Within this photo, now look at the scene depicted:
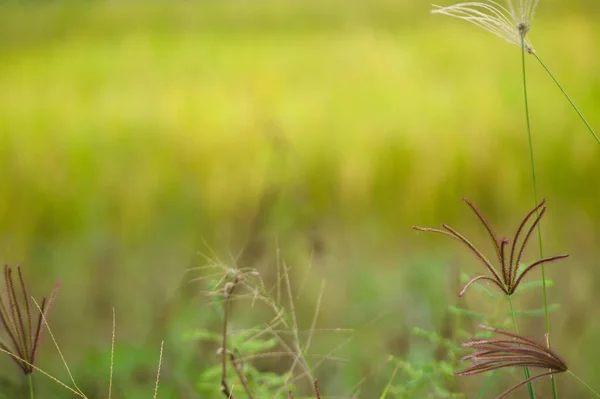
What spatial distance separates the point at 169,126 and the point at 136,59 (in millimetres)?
124

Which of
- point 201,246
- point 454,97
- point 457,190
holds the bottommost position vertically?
point 201,246

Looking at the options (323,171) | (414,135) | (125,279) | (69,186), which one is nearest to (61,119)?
(69,186)

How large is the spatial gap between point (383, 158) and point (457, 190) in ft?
0.34

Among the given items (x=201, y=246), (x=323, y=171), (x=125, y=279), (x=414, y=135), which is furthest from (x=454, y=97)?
(x=125, y=279)

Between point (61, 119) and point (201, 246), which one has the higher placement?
point (61, 119)

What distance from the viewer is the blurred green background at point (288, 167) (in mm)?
748

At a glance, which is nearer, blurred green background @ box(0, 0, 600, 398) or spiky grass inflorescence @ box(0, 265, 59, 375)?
spiky grass inflorescence @ box(0, 265, 59, 375)

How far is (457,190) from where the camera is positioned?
0.77 metres

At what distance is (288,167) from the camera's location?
2.66 feet

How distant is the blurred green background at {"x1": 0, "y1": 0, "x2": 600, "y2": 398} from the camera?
2.45 ft

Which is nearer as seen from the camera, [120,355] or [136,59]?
[120,355]

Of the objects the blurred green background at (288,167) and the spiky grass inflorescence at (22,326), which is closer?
the spiky grass inflorescence at (22,326)

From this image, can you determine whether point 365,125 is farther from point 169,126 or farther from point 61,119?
point 61,119

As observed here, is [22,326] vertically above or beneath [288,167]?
beneath
